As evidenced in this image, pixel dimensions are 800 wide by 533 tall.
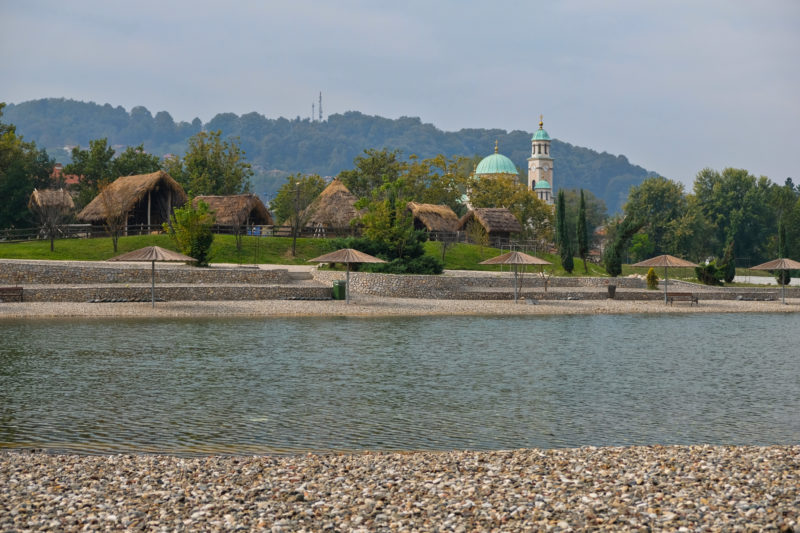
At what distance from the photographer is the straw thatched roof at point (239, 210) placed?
51438 mm

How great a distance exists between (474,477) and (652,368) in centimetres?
1201

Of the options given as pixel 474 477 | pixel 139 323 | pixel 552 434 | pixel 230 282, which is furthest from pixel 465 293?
pixel 474 477

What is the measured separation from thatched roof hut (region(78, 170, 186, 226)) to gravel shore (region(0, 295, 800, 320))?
21.3 metres

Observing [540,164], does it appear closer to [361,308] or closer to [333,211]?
[333,211]

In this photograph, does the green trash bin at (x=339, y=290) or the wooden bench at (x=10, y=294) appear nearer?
the wooden bench at (x=10, y=294)

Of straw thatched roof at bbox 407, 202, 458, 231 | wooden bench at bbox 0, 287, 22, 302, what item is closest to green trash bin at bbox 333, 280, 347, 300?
wooden bench at bbox 0, 287, 22, 302

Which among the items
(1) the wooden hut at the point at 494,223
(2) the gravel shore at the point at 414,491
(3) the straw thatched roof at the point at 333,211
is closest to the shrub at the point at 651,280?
(1) the wooden hut at the point at 494,223

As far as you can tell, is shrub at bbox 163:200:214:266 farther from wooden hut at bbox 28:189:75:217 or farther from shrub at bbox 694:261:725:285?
shrub at bbox 694:261:725:285

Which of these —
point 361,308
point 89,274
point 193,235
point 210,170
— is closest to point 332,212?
point 210,170

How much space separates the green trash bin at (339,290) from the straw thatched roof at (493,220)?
26181mm

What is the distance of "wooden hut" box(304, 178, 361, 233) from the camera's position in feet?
183

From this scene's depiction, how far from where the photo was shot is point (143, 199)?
5216cm

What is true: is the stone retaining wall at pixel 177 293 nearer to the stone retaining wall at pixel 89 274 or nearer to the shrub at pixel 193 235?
the stone retaining wall at pixel 89 274

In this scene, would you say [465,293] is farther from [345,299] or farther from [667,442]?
[667,442]
